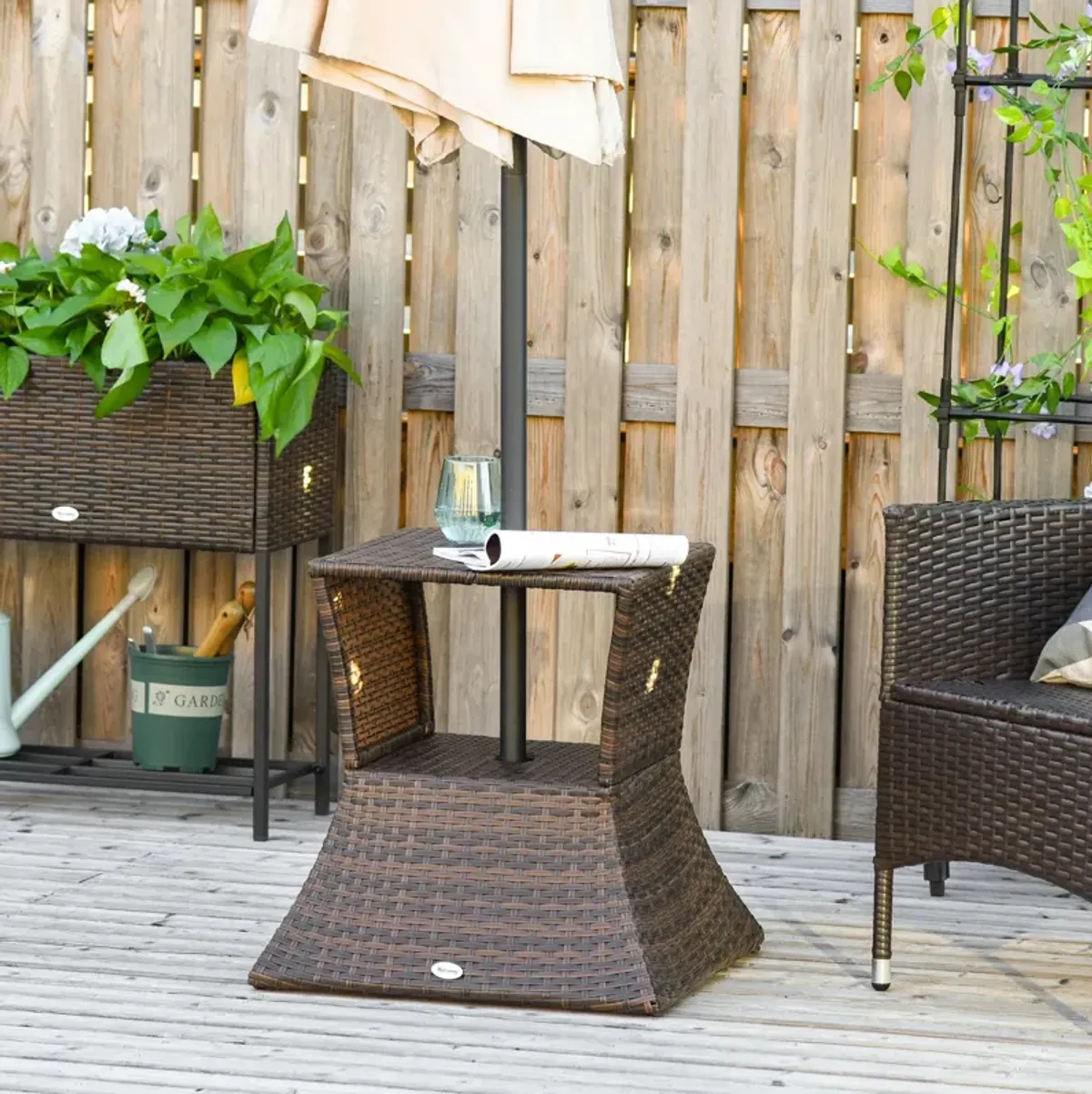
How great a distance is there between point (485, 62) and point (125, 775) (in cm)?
163

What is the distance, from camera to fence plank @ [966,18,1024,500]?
132 inches

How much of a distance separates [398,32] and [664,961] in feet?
4.42

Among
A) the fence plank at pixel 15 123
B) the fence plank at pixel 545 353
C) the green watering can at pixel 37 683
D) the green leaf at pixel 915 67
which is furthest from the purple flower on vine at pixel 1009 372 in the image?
the fence plank at pixel 15 123

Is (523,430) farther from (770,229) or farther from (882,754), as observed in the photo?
(770,229)

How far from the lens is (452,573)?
2.48 meters

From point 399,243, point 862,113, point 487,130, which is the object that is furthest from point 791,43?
point 487,130

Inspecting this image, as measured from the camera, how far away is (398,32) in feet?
8.20

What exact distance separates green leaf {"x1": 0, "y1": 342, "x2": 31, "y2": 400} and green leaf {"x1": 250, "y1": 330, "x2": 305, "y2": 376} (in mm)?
458

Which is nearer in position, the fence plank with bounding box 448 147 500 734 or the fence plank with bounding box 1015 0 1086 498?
the fence plank with bounding box 1015 0 1086 498

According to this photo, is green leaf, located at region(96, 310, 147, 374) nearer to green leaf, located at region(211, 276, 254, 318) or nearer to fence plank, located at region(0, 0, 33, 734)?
green leaf, located at region(211, 276, 254, 318)

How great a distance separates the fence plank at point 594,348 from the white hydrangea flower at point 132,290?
82 centimetres

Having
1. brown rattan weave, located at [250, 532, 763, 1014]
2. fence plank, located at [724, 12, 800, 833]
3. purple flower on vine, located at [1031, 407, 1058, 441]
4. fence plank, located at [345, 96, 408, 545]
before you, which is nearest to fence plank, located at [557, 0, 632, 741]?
fence plank, located at [724, 12, 800, 833]

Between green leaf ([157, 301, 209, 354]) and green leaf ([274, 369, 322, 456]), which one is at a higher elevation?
green leaf ([157, 301, 209, 354])

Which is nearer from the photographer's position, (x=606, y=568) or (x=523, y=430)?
(x=606, y=568)
